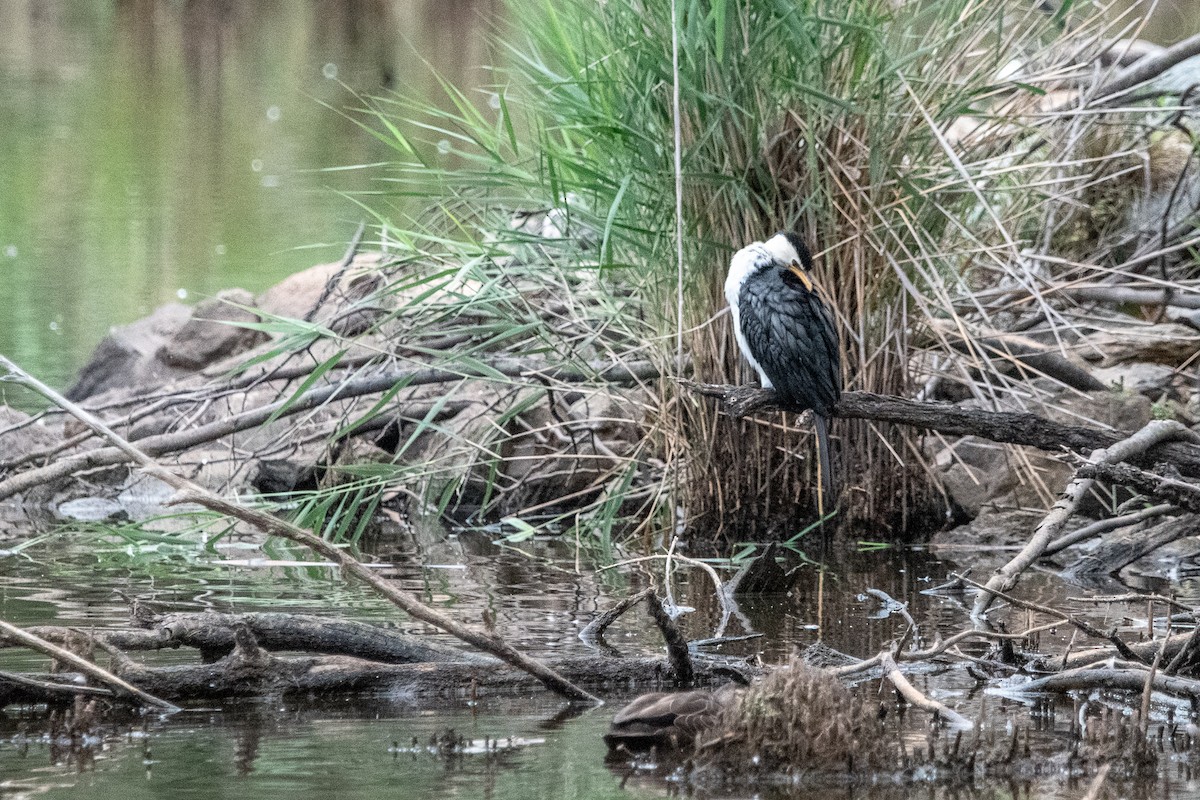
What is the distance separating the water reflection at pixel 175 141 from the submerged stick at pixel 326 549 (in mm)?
3809

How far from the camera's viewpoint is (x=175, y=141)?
15336mm

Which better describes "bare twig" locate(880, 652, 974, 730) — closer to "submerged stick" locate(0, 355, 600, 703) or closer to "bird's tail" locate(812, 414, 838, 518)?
"submerged stick" locate(0, 355, 600, 703)

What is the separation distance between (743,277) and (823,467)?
68 cm

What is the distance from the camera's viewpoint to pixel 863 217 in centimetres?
559

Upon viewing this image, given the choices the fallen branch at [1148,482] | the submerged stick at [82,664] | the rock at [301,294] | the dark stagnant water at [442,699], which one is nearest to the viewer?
the dark stagnant water at [442,699]

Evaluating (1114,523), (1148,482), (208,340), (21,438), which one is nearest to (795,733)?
(1148,482)

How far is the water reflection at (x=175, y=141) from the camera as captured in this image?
11219 mm

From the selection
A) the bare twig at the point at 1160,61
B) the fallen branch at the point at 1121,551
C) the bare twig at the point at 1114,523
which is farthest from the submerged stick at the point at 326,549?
the bare twig at the point at 1160,61

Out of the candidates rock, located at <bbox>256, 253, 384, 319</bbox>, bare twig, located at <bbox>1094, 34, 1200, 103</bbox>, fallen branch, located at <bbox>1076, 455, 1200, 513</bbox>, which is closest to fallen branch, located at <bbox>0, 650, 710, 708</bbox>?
fallen branch, located at <bbox>1076, 455, 1200, 513</bbox>

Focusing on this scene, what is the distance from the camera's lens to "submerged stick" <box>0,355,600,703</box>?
2.97 metres

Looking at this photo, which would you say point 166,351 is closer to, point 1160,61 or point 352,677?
point 1160,61

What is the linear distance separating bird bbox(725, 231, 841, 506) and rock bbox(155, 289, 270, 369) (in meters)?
3.95

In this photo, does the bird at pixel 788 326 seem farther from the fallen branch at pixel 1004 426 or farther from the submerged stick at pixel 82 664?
the submerged stick at pixel 82 664

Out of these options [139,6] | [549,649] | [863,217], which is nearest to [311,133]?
[139,6]
